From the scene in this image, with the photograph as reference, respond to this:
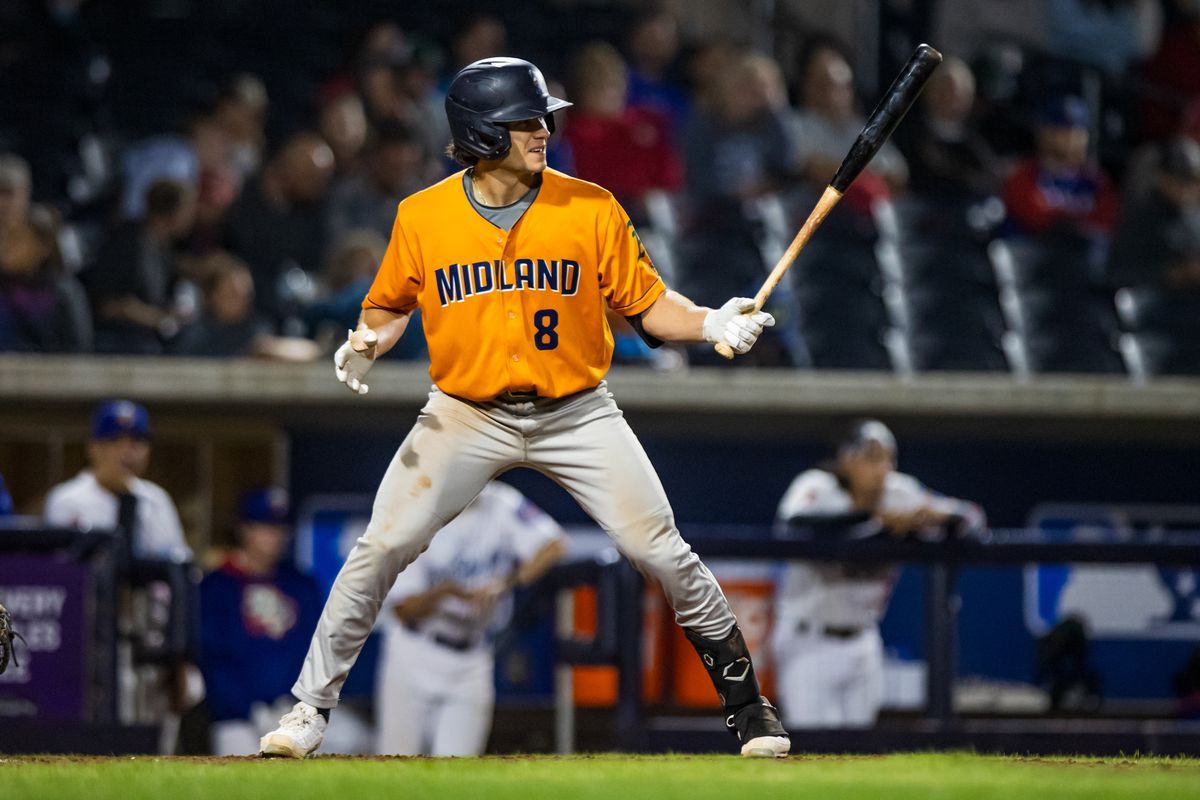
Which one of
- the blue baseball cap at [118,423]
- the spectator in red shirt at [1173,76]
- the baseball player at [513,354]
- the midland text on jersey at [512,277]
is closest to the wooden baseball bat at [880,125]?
the baseball player at [513,354]

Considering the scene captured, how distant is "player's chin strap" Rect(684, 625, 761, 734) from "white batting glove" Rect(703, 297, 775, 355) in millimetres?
713

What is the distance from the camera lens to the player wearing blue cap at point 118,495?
23.0ft

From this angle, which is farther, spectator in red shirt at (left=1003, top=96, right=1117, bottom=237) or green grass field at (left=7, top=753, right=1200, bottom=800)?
spectator in red shirt at (left=1003, top=96, right=1117, bottom=237)

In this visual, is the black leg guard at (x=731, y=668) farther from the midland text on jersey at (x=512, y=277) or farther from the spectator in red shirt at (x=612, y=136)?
the spectator in red shirt at (x=612, y=136)

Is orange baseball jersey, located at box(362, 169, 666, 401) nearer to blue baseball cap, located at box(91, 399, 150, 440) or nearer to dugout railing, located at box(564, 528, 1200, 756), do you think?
dugout railing, located at box(564, 528, 1200, 756)

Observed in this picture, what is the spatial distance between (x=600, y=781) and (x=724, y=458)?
17.2ft

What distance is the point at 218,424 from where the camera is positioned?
857 cm

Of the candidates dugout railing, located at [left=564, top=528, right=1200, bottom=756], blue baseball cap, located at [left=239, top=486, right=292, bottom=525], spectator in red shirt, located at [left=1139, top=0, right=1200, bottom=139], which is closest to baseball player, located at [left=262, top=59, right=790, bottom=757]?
dugout railing, located at [left=564, top=528, right=1200, bottom=756]

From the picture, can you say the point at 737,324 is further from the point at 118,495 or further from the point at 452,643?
the point at 118,495

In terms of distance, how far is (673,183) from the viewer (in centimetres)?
988

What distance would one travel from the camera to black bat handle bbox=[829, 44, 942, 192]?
449cm

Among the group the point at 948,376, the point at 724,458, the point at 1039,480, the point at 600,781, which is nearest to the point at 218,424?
the point at 724,458

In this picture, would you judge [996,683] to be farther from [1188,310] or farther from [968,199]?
[968,199]

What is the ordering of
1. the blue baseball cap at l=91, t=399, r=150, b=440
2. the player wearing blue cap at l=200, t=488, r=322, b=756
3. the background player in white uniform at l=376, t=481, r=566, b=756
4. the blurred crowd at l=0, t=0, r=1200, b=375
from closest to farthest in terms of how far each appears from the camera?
the blue baseball cap at l=91, t=399, r=150, b=440 → the player wearing blue cap at l=200, t=488, r=322, b=756 → the background player in white uniform at l=376, t=481, r=566, b=756 → the blurred crowd at l=0, t=0, r=1200, b=375
